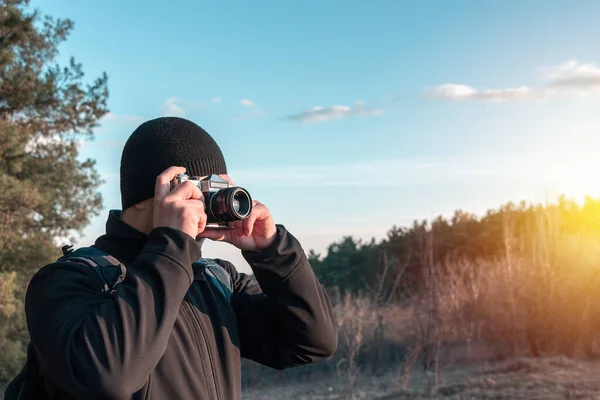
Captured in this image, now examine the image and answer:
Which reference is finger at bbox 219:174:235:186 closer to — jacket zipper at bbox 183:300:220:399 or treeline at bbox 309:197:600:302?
jacket zipper at bbox 183:300:220:399

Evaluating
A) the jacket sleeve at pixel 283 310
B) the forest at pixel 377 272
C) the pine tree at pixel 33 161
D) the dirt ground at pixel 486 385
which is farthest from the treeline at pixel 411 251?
the jacket sleeve at pixel 283 310

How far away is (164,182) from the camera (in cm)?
155

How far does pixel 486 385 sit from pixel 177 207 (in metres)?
A: 10.0

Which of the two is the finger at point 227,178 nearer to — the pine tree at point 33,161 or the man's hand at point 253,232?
the man's hand at point 253,232

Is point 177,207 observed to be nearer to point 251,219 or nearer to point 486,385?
point 251,219

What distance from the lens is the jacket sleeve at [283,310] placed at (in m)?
1.70

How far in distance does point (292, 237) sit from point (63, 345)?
0.65 meters

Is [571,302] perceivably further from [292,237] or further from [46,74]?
[292,237]

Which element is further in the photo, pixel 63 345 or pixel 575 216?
pixel 575 216

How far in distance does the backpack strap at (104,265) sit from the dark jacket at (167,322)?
20 millimetres

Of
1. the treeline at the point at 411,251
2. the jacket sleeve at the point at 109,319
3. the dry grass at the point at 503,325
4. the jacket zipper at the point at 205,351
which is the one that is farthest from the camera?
the treeline at the point at 411,251

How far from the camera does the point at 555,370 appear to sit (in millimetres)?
11547

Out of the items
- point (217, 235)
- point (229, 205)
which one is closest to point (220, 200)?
point (229, 205)

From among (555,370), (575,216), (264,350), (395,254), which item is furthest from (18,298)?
(395,254)
